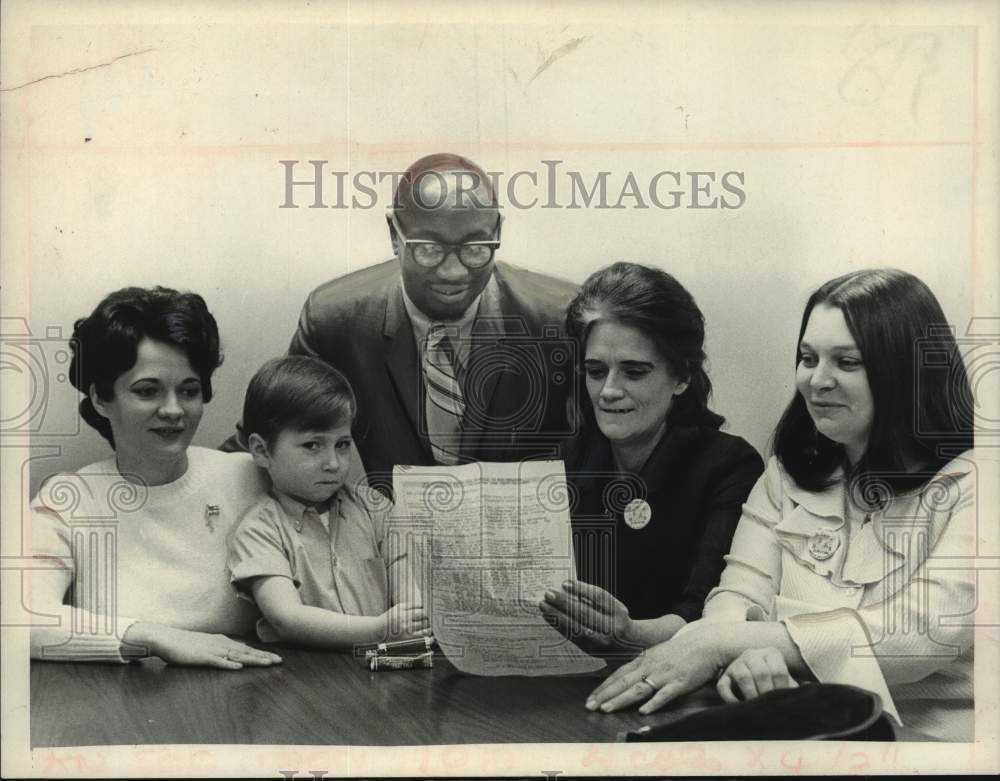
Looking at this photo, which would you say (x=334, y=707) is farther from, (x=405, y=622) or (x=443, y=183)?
(x=443, y=183)

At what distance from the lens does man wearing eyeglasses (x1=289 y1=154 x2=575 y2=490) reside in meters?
3.36

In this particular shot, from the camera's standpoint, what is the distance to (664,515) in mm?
3346

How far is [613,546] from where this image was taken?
11.0 ft

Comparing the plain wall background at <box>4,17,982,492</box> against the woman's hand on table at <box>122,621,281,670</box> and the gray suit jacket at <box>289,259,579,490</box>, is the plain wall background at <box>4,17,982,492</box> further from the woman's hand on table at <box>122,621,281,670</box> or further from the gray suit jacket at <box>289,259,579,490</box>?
the woman's hand on table at <box>122,621,281,670</box>

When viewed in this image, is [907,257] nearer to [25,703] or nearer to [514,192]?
[514,192]

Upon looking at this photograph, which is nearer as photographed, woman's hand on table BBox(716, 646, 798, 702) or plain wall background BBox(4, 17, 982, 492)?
woman's hand on table BBox(716, 646, 798, 702)

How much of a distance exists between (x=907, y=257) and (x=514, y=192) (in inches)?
44.5

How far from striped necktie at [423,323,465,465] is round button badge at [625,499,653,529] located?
19.9 inches

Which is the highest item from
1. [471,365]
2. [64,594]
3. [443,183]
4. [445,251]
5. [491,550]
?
[443,183]

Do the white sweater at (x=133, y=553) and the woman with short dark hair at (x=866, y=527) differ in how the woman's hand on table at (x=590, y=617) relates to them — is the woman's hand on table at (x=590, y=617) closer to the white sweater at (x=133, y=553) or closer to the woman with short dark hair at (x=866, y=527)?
the woman with short dark hair at (x=866, y=527)

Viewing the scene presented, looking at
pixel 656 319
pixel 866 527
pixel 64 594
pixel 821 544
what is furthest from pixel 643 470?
pixel 64 594

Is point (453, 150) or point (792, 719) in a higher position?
point (453, 150)

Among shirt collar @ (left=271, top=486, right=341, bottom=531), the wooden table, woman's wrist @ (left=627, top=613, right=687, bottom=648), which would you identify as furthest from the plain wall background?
the wooden table

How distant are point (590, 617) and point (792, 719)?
62cm
